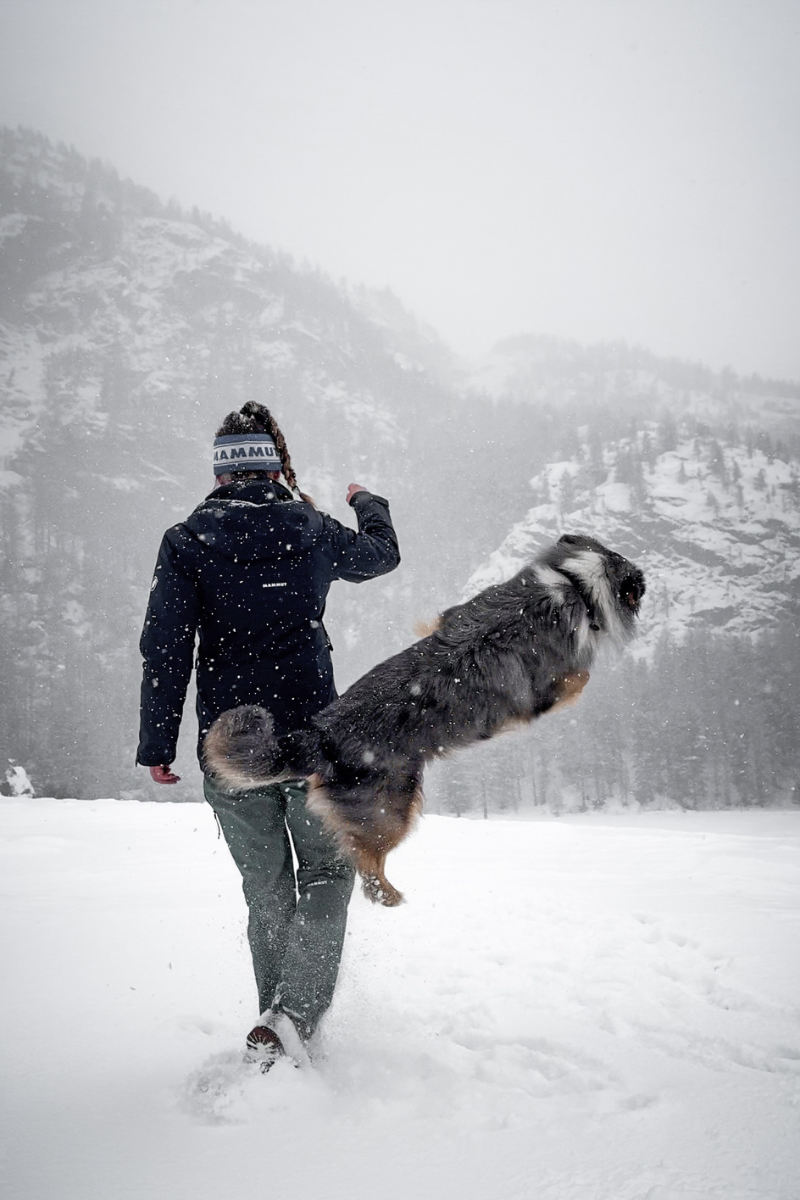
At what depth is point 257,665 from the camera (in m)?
2.39

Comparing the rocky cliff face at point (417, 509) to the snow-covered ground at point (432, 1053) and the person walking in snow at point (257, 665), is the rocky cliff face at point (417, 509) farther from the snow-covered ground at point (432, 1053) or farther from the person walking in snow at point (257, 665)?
the person walking in snow at point (257, 665)

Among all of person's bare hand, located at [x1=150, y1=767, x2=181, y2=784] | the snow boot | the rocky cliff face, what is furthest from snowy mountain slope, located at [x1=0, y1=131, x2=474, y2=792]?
the snow boot

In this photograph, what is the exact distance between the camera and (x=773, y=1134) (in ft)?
5.49

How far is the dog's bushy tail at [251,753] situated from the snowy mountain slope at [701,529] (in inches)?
3678

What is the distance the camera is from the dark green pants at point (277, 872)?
2281 millimetres

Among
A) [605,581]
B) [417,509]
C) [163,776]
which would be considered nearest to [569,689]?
[605,581]

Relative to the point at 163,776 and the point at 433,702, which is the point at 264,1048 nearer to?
the point at 163,776

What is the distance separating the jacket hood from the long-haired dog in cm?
62

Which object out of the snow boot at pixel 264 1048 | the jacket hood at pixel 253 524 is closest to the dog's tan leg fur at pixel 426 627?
the jacket hood at pixel 253 524

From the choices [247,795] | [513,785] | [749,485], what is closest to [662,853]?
[247,795]

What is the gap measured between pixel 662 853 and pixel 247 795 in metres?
6.25

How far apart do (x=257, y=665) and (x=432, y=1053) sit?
5.33 ft

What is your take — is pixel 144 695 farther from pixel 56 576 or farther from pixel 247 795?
pixel 56 576

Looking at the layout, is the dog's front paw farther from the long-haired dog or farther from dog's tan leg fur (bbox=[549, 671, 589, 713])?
dog's tan leg fur (bbox=[549, 671, 589, 713])
